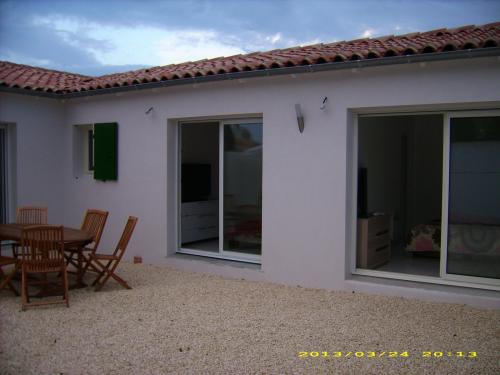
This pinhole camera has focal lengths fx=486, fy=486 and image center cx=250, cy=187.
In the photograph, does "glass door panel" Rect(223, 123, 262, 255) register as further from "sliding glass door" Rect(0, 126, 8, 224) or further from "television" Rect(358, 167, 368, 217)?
"sliding glass door" Rect(0, 126, 8, 224)

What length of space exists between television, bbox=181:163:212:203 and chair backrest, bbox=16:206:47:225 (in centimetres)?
264

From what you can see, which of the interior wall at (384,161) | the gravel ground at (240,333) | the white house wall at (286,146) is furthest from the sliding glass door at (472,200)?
the interior wall at (384,161)

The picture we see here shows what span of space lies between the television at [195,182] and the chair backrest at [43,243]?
3678 millimetres

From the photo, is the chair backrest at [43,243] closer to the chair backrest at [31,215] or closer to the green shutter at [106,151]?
the chair backrest at [31,215]

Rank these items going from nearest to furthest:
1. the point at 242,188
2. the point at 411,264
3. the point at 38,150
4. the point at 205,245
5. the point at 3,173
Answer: the point at 411,264
the point at 242,188
the point at 3,173
the point at 205,245
the point at 38,150

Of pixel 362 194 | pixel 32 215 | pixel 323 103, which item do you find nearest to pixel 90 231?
pixel 32 215

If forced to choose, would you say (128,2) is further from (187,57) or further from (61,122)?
(61,122)

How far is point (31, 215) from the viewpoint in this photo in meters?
8.86

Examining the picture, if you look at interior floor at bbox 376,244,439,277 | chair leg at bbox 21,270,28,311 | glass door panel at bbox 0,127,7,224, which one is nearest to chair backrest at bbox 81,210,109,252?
chair leg at bbox 21,270,28,311

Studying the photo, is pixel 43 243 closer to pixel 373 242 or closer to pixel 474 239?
pixel 373 242

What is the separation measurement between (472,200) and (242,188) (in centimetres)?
370

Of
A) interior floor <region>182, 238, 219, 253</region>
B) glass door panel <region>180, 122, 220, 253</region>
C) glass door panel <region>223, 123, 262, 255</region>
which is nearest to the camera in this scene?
glass door panel <region>223, 123, 262, 255</region>

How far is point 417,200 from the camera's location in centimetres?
1202

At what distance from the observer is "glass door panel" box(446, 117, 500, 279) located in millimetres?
6453
